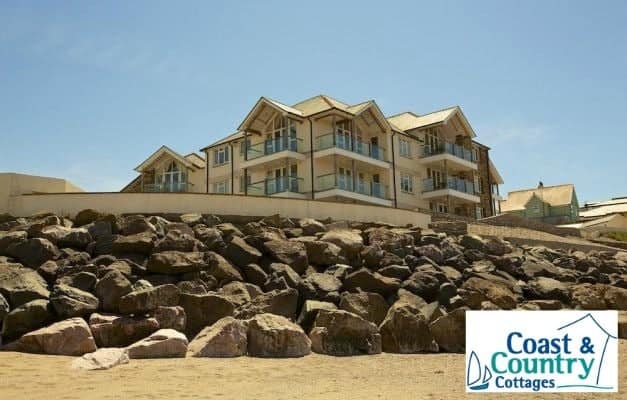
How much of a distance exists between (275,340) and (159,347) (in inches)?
94.4

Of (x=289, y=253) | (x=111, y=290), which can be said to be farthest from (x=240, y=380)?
(x=289, y=253)

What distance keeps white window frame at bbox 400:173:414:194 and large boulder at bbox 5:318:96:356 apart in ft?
106

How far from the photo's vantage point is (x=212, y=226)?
20672 millimetres

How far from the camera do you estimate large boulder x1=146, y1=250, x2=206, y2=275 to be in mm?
16422

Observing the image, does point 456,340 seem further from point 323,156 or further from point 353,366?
point 323,156

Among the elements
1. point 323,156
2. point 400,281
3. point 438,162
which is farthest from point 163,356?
point 438,162

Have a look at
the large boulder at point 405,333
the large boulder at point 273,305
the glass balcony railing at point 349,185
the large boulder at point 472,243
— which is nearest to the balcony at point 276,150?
the glass balcony railing at point 349,185

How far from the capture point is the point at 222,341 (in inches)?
500

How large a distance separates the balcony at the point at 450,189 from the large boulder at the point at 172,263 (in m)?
29.6

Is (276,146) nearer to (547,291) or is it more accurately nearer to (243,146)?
(243,146)

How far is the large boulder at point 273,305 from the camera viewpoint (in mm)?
14812

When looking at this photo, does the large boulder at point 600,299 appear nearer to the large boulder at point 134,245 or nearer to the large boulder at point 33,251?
the large boulder at point 134,245

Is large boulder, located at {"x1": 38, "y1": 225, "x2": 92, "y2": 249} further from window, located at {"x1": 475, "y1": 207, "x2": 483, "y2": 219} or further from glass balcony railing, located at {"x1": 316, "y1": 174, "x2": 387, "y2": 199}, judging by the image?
window, located at {"x1": 475, "y1": 207, "x2": 483, "y2": 219}

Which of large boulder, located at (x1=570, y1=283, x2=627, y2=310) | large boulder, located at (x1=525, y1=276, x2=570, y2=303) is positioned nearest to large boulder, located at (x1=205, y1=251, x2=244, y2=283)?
large boulder, located at (x1=525, y1=276, x2=570, y2=303)
